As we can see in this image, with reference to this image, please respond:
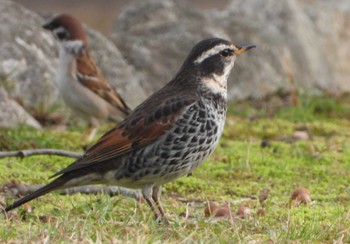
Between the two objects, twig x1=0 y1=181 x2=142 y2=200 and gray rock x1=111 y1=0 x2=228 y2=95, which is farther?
gray rock x1=111 y1=0 x2=228 y2=95

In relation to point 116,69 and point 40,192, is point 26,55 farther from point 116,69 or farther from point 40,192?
point 40,192

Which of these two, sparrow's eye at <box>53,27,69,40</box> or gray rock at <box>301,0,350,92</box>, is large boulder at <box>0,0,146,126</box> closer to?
sparrow's eye at <box>53,27,69,40</box>

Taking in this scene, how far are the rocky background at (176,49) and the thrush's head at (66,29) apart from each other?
697mm

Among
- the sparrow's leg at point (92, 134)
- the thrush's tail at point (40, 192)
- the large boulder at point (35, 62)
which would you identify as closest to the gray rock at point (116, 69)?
the large boulder at point (35, 62)

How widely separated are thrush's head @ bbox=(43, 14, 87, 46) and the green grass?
122cm

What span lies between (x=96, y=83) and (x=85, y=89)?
0.53 ft

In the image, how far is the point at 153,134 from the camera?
6.72m

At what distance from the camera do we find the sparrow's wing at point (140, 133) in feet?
22.0

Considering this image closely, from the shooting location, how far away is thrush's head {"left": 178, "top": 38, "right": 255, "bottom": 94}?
7.12m

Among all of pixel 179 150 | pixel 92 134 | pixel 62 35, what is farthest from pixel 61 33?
pixel 179 150

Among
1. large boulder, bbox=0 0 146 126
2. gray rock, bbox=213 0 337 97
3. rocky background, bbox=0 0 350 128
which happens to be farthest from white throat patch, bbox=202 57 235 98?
gray rock, bbox=213 0 337 97

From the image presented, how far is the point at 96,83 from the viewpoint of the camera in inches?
421

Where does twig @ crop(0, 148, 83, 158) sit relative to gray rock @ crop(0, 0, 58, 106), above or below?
below

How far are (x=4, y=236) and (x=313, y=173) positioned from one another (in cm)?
384
